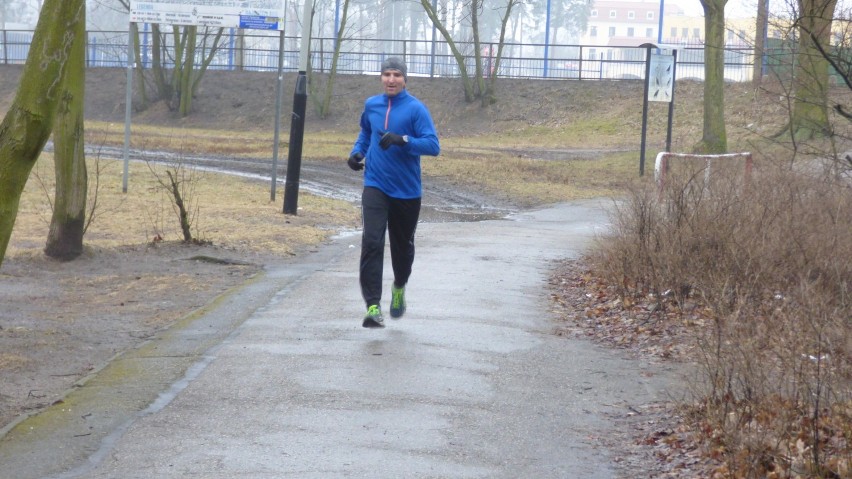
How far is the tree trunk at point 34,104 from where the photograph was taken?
20.7 ft

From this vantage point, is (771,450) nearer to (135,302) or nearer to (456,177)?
(135,302)

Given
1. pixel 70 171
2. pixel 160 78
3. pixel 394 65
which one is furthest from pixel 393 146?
pixel 160 78

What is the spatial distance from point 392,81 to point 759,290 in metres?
3.12

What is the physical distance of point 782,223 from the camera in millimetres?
9391

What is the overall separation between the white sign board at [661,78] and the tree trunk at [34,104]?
20776mm

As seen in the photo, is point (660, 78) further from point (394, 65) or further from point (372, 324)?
point (372, 324)

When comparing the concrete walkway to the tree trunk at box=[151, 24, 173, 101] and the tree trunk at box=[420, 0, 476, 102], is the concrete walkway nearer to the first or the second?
the tree trunk at box=[420, 0, 476, 102]

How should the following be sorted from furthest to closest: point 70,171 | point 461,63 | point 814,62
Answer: point 461,63 < point 70,171 < point 814,62

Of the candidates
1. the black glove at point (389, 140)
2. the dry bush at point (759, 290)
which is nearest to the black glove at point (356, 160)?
the black glove at point (389, 140)

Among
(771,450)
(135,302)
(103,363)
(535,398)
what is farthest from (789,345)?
(135,302)

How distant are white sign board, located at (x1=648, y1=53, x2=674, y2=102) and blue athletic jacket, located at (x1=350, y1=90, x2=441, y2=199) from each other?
1834 centimetres

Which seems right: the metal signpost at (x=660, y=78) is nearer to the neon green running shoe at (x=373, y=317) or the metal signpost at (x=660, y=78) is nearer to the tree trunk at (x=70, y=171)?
the tree trunk at (x=70, y=171)

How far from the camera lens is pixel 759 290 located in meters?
8.66

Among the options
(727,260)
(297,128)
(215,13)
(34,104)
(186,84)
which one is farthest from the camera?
(186,84)
